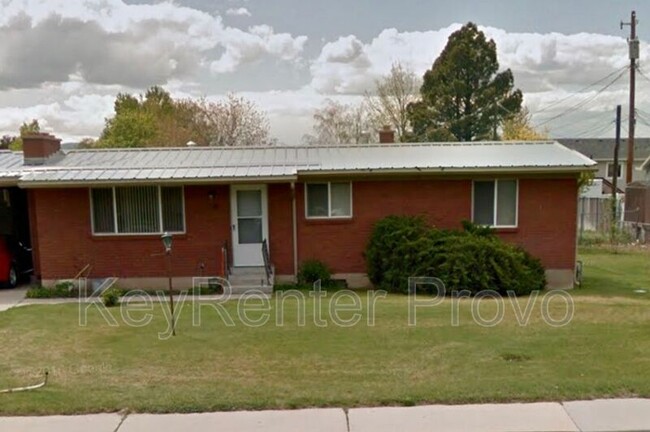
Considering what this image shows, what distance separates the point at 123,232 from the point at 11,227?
13.5 feet

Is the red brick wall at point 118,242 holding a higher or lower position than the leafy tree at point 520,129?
lower

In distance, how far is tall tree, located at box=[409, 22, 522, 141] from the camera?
3747 centimetres

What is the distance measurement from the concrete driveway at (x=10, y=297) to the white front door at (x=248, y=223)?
197 inches

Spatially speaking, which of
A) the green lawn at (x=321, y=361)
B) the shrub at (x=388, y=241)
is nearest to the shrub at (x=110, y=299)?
the green lawn at (x=321, y=361)

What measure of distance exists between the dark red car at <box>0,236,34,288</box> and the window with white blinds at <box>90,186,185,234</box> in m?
2.65

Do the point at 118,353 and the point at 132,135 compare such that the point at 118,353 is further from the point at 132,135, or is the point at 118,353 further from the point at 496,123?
the point at 496,123

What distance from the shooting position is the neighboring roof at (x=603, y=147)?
46156mm

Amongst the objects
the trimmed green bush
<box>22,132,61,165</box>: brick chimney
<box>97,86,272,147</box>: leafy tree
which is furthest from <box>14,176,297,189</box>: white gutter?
<box>97,86,272,147</box>: leafy tree

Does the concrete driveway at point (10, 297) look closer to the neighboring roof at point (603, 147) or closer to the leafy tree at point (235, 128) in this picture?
the leafy tree at point (235, 128)

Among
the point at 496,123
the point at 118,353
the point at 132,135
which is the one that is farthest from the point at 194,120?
the point at 118,353

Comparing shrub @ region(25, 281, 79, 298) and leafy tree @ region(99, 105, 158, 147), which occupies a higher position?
leafy tree @ region(99, 105, 158, 147)

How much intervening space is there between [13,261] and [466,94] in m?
33.5

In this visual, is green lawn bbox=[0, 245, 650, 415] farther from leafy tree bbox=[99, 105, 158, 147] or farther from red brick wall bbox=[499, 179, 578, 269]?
leafy tree bbox=[99, 105, 158, 147]

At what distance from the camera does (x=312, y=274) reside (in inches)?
478
